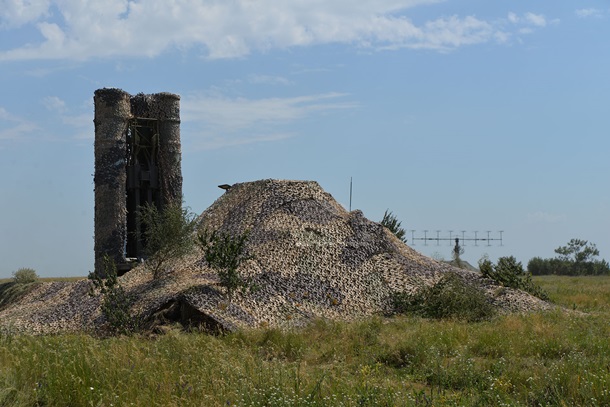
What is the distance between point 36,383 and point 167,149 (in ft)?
43.5

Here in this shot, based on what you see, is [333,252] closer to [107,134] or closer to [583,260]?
[107,134]

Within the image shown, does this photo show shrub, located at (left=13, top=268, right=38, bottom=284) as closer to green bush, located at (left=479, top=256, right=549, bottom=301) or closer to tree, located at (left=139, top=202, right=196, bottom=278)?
tree, located at (left=139, top=202, right=196, bottom=278)

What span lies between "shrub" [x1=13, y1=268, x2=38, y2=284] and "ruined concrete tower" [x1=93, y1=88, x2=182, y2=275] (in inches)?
135

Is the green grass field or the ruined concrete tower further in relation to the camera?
the ruined concrete tower

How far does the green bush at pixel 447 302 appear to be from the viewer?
45.0 ft

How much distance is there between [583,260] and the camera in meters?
46.8

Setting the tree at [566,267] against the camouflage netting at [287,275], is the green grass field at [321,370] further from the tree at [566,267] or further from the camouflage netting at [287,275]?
the tree at [566,267]

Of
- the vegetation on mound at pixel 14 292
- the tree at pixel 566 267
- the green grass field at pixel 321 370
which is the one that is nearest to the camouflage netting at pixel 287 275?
the vegetation on mound at pixel 14 292

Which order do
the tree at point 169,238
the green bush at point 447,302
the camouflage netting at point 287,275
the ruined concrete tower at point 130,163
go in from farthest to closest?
the ruined concrete tower at point 130,163 < the tree at point 169,238 < the green bush at point 447,302 < the camouflage netting at point 287,275

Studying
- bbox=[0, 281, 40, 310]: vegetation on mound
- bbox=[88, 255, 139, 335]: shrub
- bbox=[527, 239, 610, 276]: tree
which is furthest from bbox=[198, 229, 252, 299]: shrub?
bbox=[527, 239, 610, 276]: tree

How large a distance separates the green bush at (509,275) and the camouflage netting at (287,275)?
1.00 ft

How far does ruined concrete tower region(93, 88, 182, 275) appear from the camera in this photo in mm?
19203

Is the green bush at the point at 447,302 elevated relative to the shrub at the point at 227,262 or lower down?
lower down

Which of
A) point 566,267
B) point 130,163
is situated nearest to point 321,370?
point 130,163
